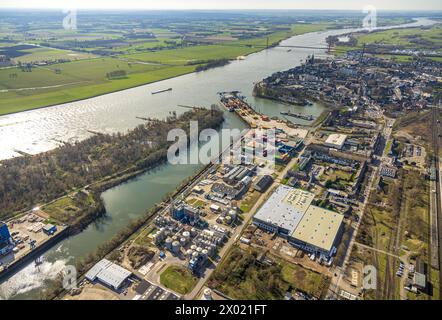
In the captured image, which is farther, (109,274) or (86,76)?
(86,76)

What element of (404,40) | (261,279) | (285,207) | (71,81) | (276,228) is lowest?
(261,279)

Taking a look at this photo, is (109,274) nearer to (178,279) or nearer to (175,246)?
(178,279)

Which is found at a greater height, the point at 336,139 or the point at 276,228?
the point at 336,139

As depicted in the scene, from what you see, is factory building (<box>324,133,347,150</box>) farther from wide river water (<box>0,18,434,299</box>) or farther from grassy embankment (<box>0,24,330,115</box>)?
grassy embankment (<box>0,24,330,115</box>)

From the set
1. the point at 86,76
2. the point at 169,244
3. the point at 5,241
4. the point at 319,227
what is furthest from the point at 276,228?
the point at 86,76

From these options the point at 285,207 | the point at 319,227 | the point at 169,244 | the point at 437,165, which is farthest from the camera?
the point at 437,165

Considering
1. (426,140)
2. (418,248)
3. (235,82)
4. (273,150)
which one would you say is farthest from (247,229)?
(235,82)
